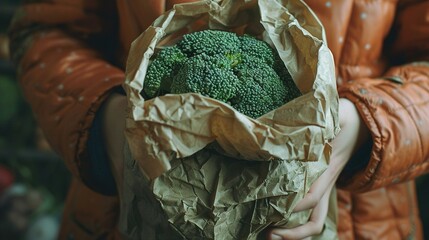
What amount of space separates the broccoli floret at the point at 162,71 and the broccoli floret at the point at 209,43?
11mm

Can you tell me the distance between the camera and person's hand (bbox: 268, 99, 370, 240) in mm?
734

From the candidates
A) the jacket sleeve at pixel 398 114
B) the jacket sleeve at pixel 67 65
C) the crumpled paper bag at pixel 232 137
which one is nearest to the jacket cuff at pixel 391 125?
the jacket sleeve at pixel 398 114

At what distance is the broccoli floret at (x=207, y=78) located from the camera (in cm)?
65

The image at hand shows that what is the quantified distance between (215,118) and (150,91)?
0.09 meters

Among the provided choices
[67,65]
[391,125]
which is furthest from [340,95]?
[67,65]

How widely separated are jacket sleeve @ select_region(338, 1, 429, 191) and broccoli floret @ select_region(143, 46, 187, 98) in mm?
254

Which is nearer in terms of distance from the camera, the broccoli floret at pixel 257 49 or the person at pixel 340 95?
the broccoli floret at pixel 257 49

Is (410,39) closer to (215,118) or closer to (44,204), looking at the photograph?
(215,118)

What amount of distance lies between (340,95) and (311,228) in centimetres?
19

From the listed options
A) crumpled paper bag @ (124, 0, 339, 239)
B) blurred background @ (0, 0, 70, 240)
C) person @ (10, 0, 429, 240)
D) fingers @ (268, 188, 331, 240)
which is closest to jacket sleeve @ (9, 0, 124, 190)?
person @ (10, 0, 429, 240)

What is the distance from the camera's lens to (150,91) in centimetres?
67

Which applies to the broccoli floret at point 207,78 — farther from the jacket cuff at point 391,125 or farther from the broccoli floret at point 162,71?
the jacket cuff at point 391,125

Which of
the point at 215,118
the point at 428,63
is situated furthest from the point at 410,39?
the point at 215,118

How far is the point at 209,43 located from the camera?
2.25 ft
